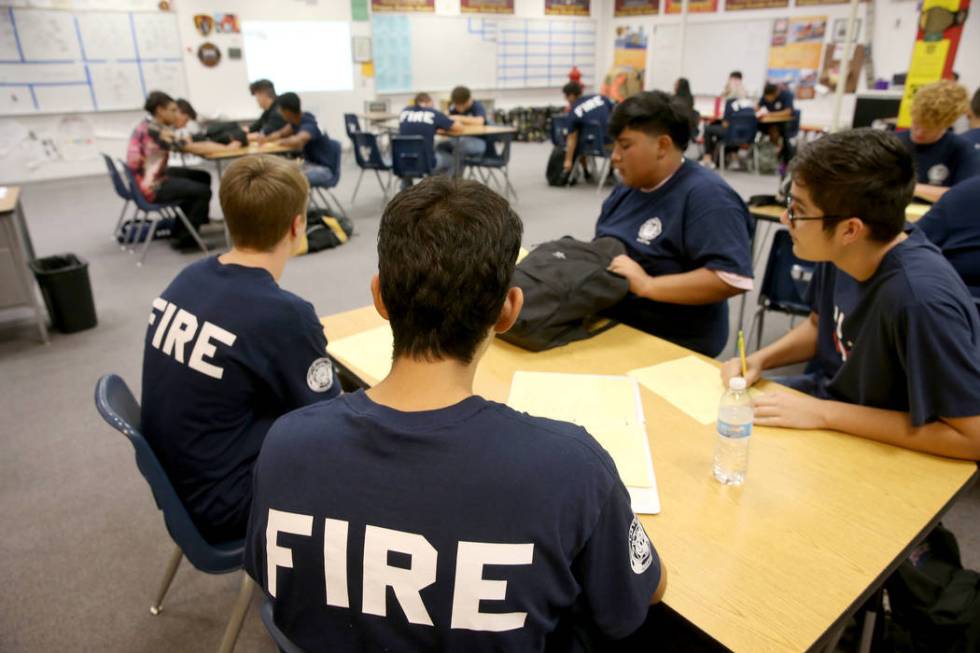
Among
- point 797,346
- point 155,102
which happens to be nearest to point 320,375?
point 797,346

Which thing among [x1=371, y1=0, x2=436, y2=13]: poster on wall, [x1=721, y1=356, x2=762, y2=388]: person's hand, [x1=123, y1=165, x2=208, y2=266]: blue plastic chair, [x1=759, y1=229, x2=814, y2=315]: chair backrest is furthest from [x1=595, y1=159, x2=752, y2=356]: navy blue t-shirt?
[x1=371, y1=0, x2=436, y2=13]: poster on wall

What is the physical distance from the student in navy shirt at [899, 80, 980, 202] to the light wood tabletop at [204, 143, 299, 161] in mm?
4630

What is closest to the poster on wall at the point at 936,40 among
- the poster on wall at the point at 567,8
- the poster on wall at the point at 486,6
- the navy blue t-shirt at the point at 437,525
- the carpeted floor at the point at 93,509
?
the carpeted floor at the point at 93,509

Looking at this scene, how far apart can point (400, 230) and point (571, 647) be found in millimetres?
578

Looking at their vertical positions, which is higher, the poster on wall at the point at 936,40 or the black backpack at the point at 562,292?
the poster on wall at the point at 936,40

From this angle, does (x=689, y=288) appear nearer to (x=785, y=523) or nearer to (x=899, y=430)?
(x=899, y=430)

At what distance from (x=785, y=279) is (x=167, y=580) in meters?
2.66

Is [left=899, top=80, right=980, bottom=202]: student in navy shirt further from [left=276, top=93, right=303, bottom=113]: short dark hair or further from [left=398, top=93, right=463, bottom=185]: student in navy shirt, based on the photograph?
[left=276, top=93, right=303, bottom=113]: short dark hair

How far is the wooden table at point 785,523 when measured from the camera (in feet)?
3.02

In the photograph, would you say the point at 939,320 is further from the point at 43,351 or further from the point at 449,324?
the point at 43,351

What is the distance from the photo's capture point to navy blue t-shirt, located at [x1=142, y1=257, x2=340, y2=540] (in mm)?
1369

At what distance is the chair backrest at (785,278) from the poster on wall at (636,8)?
10070 millimetres

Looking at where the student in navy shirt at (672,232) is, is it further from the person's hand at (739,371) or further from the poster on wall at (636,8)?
the poster on wall at (636,8)

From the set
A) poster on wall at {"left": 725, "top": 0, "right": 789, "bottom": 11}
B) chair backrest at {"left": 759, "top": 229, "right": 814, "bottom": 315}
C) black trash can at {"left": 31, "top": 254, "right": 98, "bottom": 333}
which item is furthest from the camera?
poster on wall at {"left": 725, "top": 0, "right": 789, "bottom": 11}
